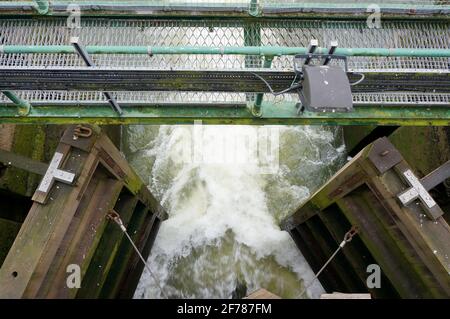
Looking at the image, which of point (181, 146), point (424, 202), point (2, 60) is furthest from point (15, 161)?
point (424, 202)

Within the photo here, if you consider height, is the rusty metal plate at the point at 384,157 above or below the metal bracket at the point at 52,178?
above

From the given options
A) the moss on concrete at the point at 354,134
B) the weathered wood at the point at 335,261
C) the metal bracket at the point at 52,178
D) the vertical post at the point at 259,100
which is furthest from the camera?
the moss on concrete at the point at 354,134

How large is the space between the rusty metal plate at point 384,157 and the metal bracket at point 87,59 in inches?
128

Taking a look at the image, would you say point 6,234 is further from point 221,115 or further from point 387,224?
point 387,224

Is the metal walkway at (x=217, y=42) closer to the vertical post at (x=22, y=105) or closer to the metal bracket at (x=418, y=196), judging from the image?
the vertical post at (x=22, y=105)

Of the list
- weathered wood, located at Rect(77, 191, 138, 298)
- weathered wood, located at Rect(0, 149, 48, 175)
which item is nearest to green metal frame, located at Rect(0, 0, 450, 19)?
weathered wood, located at Rect(0, 149, 48, 175)

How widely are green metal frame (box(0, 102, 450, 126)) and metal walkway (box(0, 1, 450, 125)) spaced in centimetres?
1

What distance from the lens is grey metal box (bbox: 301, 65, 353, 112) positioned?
3.34 metres

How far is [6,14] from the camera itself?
4.95m

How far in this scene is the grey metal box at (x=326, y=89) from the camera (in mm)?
3344

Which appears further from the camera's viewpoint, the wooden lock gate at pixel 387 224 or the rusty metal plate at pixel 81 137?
the rusty metal plate at pixel 81 137

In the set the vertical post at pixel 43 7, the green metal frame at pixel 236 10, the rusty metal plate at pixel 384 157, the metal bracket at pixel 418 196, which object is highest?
the green metal frame at pixel 236 10

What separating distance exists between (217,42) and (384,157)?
271cm
